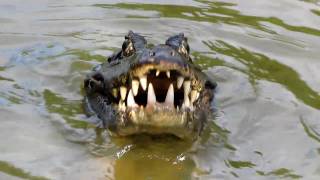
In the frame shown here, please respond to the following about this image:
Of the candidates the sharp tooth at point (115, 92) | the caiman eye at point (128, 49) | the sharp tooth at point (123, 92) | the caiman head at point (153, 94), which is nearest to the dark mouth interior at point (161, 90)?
the caiman head at point (153, 94)

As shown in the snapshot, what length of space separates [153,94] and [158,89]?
0.15m

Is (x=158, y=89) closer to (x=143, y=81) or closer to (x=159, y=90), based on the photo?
(x=159, y=90)

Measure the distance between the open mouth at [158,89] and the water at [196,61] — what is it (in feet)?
1.40

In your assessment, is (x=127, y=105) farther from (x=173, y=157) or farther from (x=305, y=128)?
(x=305, y=128)

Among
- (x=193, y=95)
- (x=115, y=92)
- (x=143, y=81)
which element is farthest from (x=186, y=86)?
(x=115, y=92)

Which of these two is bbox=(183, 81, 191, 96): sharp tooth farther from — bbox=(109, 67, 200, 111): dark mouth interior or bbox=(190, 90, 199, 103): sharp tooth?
bbox=(190, 90, 199, 103): sharp tooth

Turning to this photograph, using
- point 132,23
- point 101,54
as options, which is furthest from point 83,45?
point 132,23

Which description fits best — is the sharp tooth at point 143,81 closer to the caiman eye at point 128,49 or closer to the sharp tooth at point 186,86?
the sharp tooth at point 186,86

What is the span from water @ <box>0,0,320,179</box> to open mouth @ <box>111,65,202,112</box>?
0.43m

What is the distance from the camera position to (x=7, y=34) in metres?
7.93

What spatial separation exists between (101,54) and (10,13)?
1.49 metres

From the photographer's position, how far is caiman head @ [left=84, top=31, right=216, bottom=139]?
524 cm

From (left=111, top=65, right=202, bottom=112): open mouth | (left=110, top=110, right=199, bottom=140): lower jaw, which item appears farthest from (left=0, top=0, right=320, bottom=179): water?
(left=111, top=65, right=202, bottom=112): open mouth

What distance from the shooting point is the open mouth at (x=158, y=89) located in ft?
17.3
